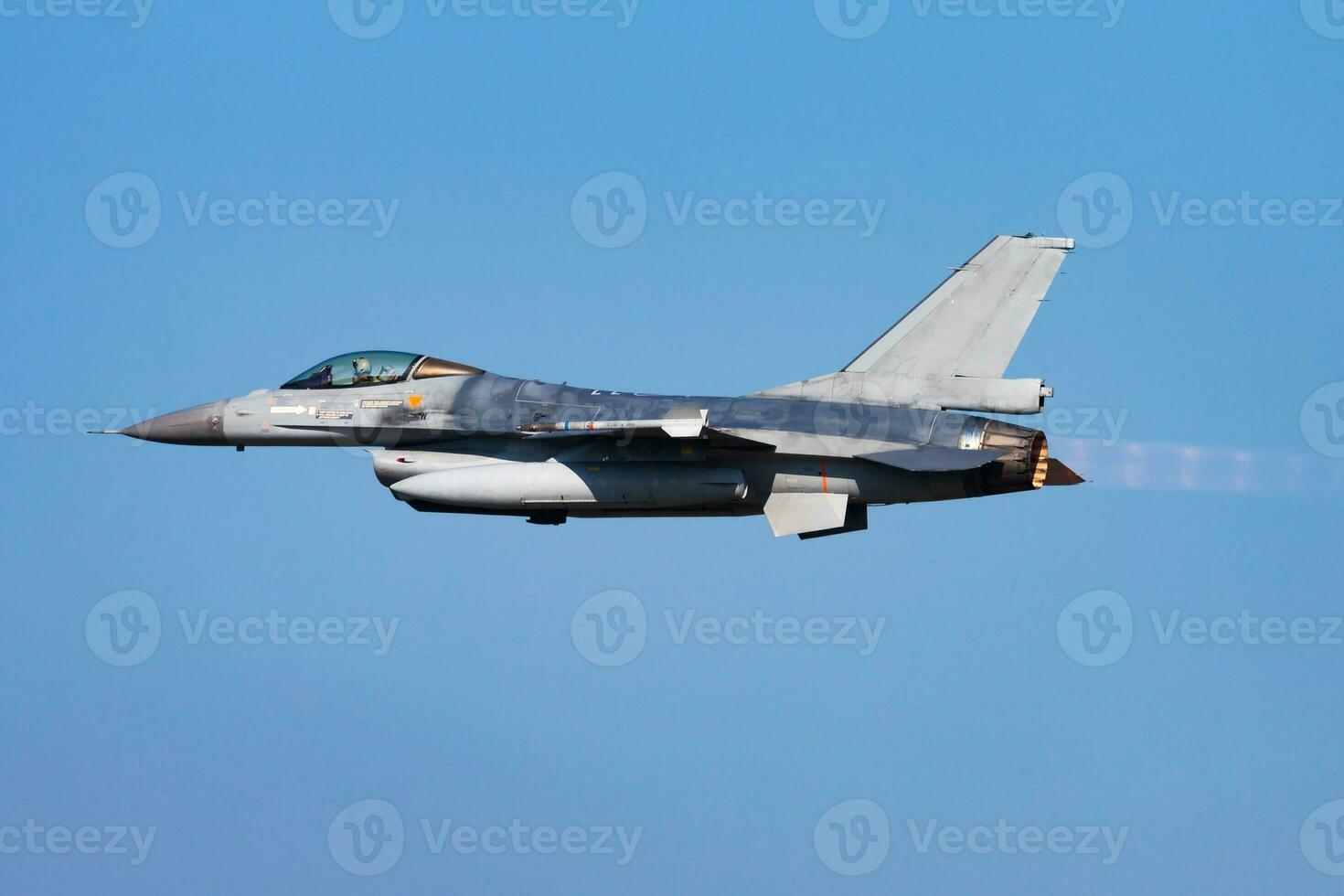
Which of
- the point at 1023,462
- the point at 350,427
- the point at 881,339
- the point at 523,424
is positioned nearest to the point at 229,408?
the point at 350,427

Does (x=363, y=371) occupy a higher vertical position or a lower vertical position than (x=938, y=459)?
higher

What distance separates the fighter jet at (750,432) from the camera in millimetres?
30594

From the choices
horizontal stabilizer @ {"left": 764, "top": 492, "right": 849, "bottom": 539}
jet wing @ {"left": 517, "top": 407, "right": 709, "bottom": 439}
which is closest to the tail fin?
horizontal stabilizer @ {"left": 764, "top": 492, "right": 849, "bottom": 539}

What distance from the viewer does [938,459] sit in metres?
29.9

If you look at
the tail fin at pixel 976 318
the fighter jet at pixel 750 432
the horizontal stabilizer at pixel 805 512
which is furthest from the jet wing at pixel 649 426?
the tail fin at pixel 976 318

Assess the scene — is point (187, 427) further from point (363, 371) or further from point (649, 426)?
point (649, 426)

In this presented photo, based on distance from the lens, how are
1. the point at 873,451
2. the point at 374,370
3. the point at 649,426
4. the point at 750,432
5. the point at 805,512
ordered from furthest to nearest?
the point at 374,370
the point at 805,512
the point at 750,432
the point at 873,451
the point at 649,426

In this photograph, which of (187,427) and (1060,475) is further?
(187,427)

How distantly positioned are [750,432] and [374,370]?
6033 mm

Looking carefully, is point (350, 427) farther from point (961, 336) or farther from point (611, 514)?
point (961, 336)

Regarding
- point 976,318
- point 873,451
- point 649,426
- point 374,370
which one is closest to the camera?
point 649,426

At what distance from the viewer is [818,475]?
1224 inches

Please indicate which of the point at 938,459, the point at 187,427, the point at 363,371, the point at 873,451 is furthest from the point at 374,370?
the point at 938,459

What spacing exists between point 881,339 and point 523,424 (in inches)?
201
